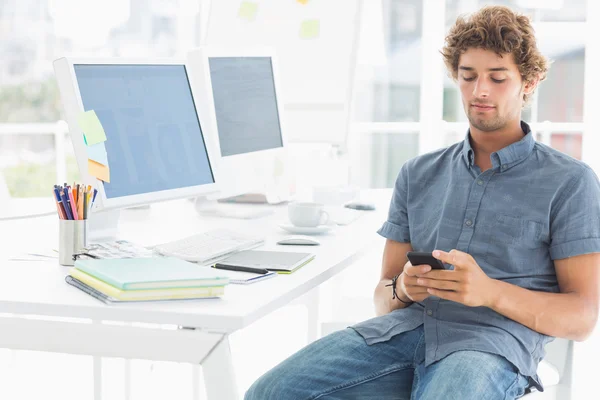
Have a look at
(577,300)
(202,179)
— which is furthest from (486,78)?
(202,179)

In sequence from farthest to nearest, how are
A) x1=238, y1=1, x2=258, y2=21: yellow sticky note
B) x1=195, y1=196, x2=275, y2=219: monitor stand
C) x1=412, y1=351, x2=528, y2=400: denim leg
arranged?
x1=238, y1=1, x2=258, y2=21: yellow sticky note < x1=195, y1=196, x2=275, y2=219: monitor stand < x1=412, y1=351, x2=528, y2=400: denim leg

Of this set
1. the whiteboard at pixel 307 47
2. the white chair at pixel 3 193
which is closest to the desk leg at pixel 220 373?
the white chair at pixel 3 193

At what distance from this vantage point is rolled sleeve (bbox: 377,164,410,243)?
5.62 ft

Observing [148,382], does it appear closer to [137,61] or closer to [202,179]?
[202,179]

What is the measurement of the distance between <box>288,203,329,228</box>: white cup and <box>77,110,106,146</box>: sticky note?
0.57 meters

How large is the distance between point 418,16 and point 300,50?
123cm

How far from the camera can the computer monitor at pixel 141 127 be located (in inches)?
62.3

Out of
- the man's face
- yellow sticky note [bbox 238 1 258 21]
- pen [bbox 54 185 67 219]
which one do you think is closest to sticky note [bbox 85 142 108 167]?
pen [bbox 54 185 67 219]

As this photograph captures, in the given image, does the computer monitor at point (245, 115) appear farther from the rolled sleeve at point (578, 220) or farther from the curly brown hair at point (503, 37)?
the rolled sleeve at point (578, 220)

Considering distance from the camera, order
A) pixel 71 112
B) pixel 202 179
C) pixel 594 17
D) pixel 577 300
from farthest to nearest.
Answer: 1. pixel 594 17
2. pixel 202 179
3. pixel 71 112
4. pixel 577 300

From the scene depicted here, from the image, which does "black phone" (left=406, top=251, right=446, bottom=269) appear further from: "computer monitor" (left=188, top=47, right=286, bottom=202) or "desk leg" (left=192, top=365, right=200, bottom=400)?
A: "desk leg" (left=192, top=365, right=200, bottom=400)

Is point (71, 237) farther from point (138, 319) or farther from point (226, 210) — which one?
point (226, 210)

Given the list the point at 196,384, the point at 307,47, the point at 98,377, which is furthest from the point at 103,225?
the point at 307,47

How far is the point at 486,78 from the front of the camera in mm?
1619
